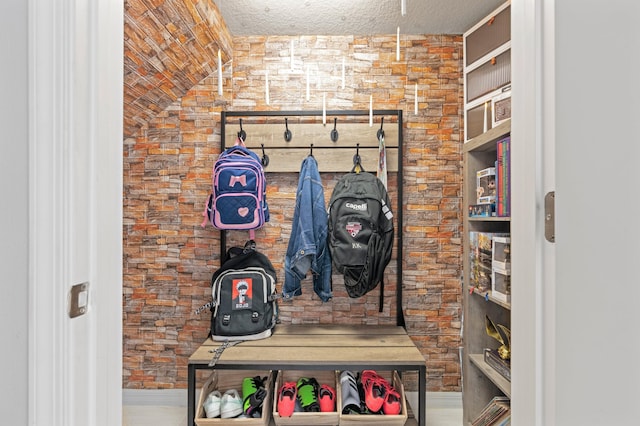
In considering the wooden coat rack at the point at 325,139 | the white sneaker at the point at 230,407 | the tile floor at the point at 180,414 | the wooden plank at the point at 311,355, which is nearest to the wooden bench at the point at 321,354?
the wooden plank at the point at 311,355

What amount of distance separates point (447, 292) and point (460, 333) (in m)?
0.27

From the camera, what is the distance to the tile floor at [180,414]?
225 cm

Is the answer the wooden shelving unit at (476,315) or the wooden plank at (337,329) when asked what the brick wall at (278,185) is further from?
the wooden shelving unit at (476,315)

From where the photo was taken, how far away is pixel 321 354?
1.88 meters

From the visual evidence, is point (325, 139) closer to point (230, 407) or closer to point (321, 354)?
point (321, 354)

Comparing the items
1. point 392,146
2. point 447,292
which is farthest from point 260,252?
point 447,292

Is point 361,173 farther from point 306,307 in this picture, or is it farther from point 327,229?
point 306,307

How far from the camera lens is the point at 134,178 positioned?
243 cm

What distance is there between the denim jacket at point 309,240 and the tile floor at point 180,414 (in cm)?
94
